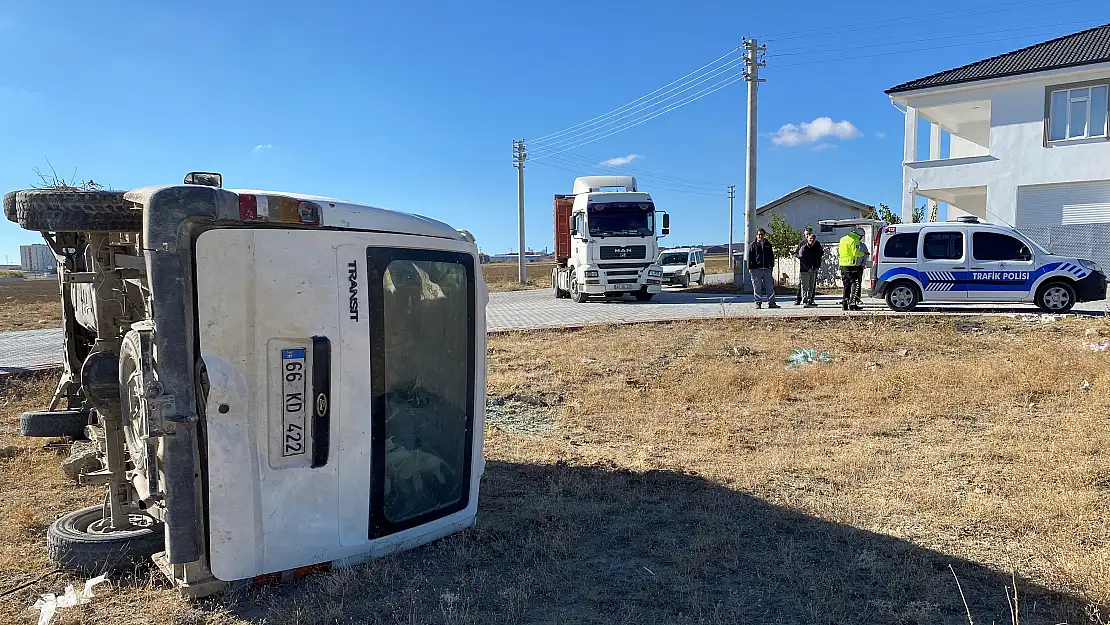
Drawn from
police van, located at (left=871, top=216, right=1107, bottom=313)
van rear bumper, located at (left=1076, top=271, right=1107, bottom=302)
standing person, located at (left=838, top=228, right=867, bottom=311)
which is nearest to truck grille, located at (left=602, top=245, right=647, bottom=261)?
standing person, located at (left=838, top=228, right=867, bottom=311)

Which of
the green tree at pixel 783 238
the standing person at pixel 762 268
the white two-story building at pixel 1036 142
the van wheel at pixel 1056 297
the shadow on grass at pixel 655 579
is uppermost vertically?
the white two-story building at pixel 1036 142

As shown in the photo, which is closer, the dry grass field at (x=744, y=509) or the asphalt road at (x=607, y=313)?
the dry grass field at (x=744, y=509)

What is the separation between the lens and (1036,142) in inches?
866

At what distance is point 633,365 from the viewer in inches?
406

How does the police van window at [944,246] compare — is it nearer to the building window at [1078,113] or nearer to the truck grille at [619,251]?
the truck grille at [619,251]

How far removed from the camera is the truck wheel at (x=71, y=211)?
139 inches

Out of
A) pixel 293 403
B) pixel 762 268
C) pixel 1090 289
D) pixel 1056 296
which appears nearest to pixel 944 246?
pixel 1056 296

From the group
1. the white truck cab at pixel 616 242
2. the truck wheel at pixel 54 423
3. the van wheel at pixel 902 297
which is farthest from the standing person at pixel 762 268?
the truck wheel at pixel 54 423

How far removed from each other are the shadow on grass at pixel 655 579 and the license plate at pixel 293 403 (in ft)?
2.29

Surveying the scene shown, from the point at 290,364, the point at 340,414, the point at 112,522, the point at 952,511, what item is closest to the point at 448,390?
the point at 340,414

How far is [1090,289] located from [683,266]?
14.8 metres

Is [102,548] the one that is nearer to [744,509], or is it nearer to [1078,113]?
[744,509]

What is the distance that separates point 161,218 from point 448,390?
5.36 feet

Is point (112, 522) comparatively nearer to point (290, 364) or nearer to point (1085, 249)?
point (290, 364)
